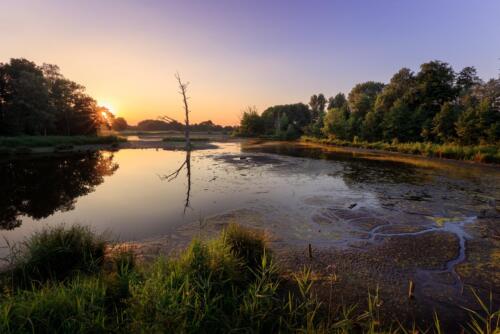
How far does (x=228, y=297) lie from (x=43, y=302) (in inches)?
89.9

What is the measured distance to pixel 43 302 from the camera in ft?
9.77

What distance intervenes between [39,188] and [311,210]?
1369 centimetres

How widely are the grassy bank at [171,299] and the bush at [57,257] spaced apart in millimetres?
16

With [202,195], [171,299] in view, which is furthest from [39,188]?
[171,299]

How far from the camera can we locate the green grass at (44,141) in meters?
27.3

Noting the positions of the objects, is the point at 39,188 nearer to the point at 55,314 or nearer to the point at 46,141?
the point at 55,314

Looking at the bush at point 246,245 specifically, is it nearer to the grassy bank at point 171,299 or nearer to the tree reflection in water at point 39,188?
the grassy bank at point 171,299

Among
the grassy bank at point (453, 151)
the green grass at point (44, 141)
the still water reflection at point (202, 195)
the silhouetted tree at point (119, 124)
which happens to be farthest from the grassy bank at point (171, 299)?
the silhouetted tree at point (119, 124)

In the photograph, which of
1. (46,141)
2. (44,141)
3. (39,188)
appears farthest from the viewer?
(46,141)

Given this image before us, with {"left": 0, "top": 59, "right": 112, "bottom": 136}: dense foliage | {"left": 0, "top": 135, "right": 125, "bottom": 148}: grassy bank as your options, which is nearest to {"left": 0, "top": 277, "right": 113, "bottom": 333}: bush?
{"left": 0, "top": 135, "right": 125, "bottom": 148}: grassy bank

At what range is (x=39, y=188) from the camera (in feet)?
41.3

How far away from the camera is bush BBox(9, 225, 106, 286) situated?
4203mm

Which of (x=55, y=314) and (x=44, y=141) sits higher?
(x=44, y=141)

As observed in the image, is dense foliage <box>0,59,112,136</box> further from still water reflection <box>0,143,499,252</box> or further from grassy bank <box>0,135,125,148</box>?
still water reflection <box>0,143,499,252</box>
